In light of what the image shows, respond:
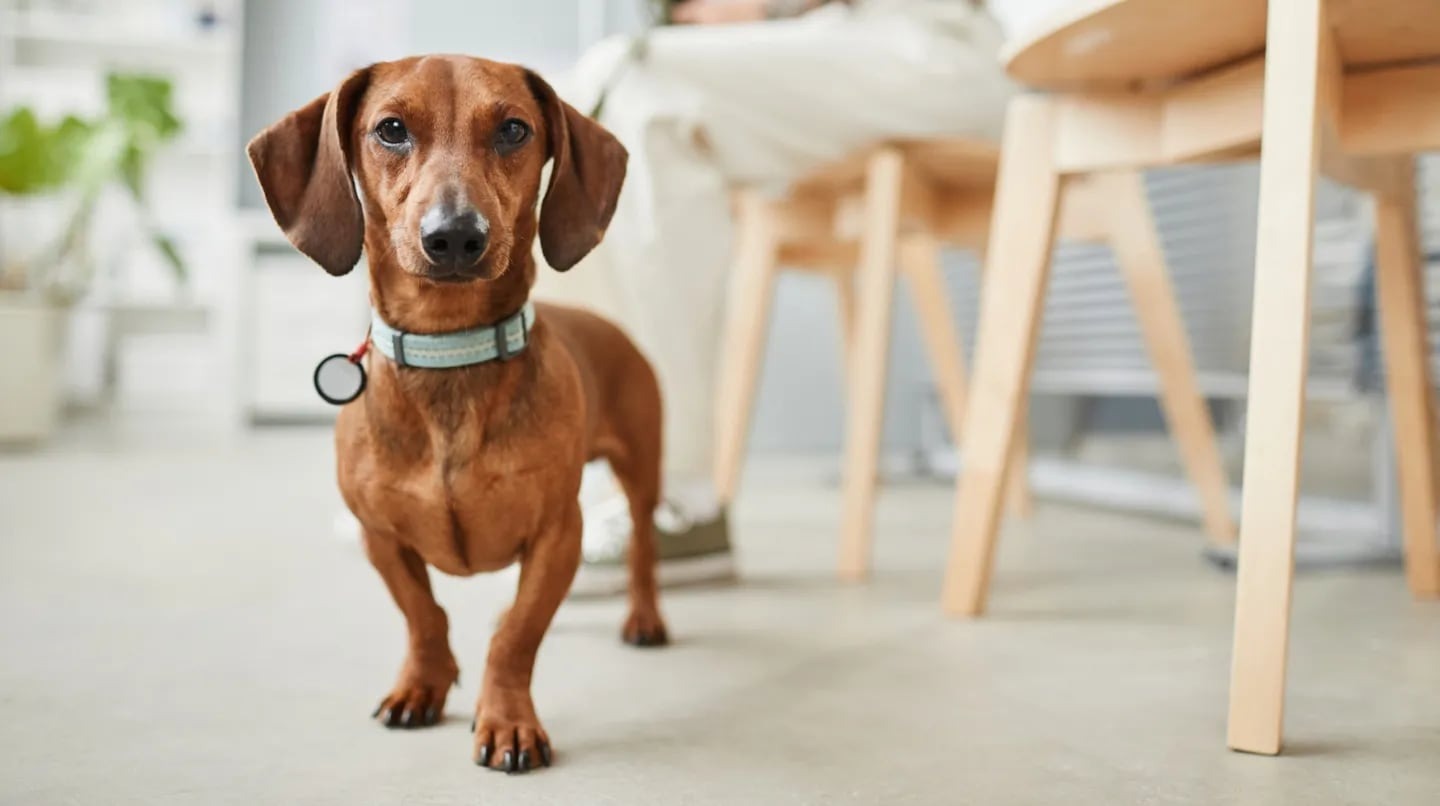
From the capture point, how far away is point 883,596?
5.52 feet

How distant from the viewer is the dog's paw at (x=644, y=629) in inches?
53.9

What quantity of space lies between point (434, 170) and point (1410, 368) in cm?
142

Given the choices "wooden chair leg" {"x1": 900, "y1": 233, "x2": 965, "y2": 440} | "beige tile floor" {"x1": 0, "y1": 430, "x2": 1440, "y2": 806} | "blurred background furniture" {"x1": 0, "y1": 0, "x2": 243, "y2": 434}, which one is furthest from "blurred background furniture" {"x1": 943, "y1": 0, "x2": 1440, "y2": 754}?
"blurred background furniture" {"x1": 0, "y1": 0, "x2": 243, "y2": 434}

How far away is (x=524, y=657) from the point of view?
0.98 metres

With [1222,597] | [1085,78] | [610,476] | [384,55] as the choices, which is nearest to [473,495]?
[610,476]

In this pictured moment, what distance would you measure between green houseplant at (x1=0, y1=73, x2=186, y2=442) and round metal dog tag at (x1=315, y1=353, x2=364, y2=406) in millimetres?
3208

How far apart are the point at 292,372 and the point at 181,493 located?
2896 millimetres

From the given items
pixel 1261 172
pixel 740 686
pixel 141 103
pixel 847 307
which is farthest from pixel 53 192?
pixel 1261 172

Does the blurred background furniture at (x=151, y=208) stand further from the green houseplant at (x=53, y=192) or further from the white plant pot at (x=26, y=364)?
the white plant pot at (x=26, y=364)

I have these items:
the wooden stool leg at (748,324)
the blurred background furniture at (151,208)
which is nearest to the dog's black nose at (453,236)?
the wooden stool leg at (748,324)

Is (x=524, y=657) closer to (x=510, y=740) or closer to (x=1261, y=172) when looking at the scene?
(x=510, y=740)

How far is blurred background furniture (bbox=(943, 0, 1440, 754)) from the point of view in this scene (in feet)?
3.27

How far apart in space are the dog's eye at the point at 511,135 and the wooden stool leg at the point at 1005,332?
76 centimetres

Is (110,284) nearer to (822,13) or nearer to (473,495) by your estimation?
(822,13)
